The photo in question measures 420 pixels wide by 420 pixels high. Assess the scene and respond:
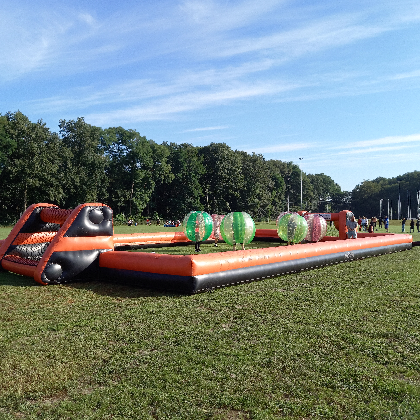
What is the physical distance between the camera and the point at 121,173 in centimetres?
5138

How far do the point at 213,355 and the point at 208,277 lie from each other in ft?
10.5

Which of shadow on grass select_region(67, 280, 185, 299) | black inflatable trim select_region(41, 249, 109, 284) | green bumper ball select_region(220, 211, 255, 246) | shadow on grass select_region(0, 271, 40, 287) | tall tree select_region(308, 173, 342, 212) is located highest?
tall tree select_region(308, 173, 342, 212)

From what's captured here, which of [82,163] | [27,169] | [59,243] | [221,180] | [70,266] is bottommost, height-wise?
[70,266]

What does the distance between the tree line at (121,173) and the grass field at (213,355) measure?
3671 cm

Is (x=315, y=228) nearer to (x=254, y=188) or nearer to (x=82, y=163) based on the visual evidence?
(x=82, y=163)

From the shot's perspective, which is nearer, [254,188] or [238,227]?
[238,227]

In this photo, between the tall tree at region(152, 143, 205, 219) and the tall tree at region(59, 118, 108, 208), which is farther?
the tall tree at region(152, 143, 205, 219)

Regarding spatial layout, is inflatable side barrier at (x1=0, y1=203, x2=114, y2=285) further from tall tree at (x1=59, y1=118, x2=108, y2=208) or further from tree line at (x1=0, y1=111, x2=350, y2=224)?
tall tree at (x1=59, y1=118, x2=108, y2=208)

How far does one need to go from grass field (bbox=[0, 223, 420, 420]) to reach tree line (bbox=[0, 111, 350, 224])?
36.7m

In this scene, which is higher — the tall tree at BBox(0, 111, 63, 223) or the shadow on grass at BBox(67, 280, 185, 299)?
the tall tree at BBox(0, 111, 63, 223)

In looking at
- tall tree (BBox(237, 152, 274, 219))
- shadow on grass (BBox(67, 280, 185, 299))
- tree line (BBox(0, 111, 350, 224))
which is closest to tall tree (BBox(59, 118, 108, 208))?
tree line (BBox(0, 111, 350, 224))

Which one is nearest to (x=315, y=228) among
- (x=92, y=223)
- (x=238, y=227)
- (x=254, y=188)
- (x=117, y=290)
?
(x=238, y=227)

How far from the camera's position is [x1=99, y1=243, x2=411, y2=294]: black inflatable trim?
7.14m

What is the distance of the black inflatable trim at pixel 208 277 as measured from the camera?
281 inches
